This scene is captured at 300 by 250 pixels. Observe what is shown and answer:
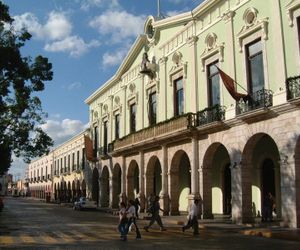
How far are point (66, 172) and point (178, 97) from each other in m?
37.3

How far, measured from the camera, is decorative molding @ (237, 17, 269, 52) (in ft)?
67.6

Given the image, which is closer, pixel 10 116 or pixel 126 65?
pixel 10 116

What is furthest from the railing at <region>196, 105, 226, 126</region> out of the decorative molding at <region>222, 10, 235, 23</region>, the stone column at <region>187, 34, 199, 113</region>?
the decorative molding at <region>222, 10, 235, 23</region>

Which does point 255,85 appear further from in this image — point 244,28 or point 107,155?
point 107,155

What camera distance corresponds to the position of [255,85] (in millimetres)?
21766

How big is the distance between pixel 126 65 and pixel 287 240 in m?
26.0

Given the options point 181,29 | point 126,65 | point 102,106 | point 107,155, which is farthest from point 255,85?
point 102,106

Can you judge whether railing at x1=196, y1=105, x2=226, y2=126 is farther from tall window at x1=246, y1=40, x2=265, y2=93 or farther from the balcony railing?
the balcony railing

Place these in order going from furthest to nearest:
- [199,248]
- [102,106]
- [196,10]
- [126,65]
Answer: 1. [102,106]
2. [126,65]
3. [196,10]
4. [199,248]

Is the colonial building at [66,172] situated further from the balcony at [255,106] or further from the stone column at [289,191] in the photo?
the stone column at [289,191]

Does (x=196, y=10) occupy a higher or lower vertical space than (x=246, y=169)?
higher

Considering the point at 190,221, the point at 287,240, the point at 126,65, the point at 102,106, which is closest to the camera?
the point at 287,240

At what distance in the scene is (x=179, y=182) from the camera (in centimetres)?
3147

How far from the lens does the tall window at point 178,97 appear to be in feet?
95.7
